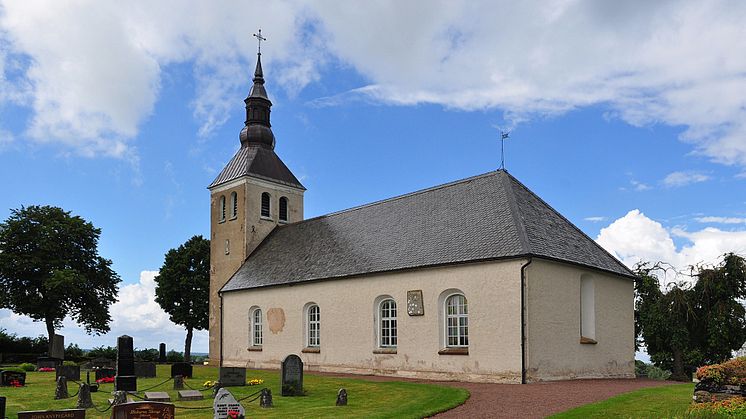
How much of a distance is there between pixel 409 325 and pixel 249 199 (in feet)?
55.3

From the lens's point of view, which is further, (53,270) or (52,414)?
(53,270)

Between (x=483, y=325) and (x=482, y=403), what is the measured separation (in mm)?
6377

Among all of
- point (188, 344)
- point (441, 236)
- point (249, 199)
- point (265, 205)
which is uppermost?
point (249, 199)

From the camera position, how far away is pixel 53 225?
148 feet

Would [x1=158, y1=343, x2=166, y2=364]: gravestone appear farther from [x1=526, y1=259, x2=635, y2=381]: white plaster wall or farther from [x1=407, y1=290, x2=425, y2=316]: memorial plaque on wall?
[x1=526, y1=259, x2=635, y2=381]: white plaster wall

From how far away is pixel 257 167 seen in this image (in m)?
39.2

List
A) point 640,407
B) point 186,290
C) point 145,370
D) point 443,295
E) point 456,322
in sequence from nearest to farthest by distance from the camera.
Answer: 1. point 640,407
2. point 456,322
3. point 443,295
4. point 145,370
5. point 186,290

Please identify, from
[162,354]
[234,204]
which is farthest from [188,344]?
[234,204]

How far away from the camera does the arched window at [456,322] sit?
919 inches

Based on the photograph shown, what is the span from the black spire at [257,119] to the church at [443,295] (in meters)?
8.15

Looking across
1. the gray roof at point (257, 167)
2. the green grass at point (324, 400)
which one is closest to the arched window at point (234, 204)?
the gray roof at point (257, 167)

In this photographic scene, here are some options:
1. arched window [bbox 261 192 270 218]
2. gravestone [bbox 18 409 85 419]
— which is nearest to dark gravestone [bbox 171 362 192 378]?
gravestone [bbox 18 409 85 419]

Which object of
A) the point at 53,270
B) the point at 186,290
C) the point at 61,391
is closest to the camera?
the point at 61,391

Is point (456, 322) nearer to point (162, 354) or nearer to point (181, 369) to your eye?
point (181, 369)
